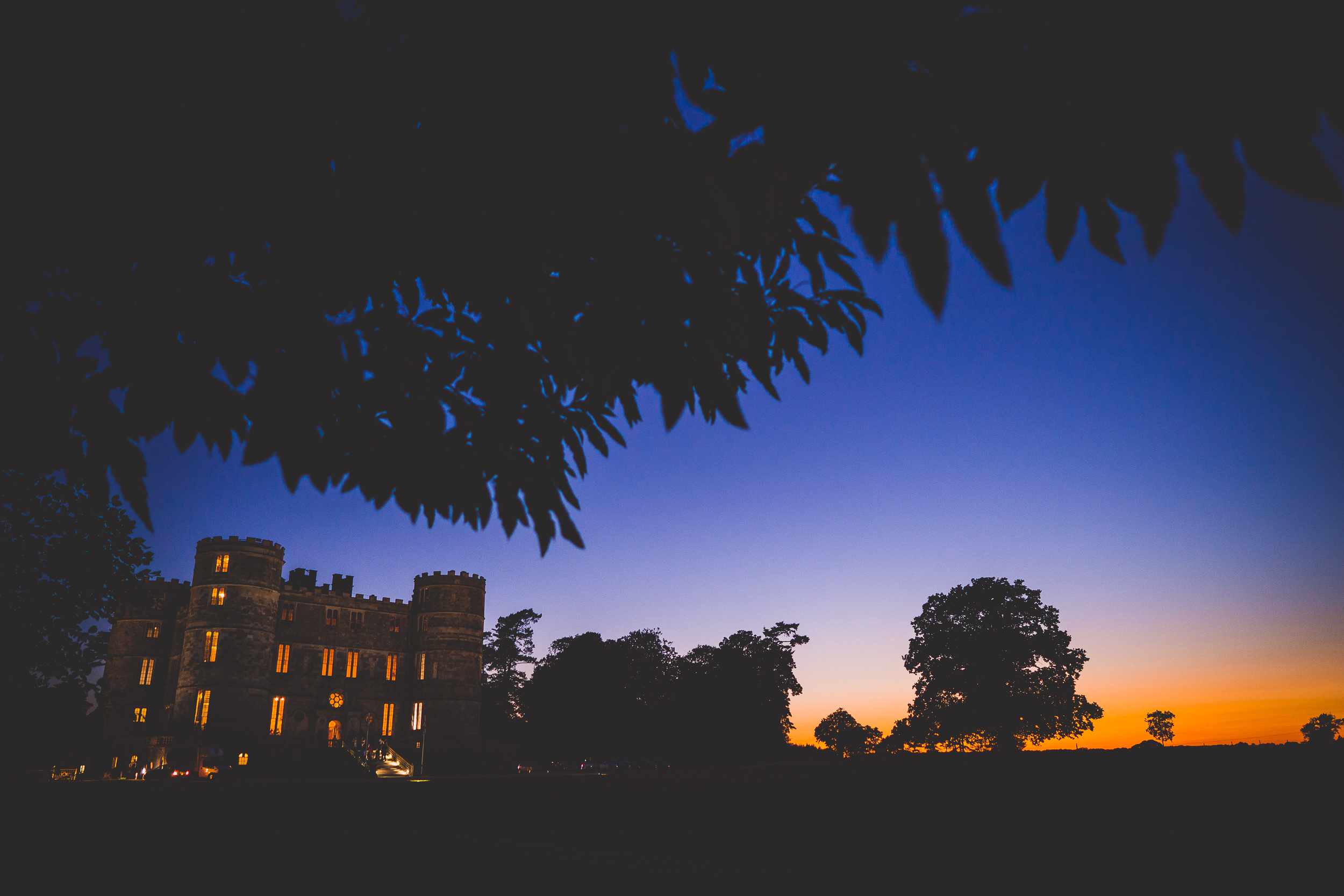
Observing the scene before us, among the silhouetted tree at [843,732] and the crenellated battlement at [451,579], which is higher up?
the crenellated battlement at [451,579]

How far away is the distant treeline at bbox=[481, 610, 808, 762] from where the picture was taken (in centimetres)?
6238

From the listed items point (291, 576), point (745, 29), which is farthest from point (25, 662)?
point (291, 576)

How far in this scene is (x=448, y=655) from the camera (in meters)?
47.4

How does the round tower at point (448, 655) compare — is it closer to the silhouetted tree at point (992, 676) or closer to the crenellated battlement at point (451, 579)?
the crenellated battlement at point (451, 579)

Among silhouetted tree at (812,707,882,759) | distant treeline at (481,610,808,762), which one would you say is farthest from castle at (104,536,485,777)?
silhouetted tree at (812,707,882,759)

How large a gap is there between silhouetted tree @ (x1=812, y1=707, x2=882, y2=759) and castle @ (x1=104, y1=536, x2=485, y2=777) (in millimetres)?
60039

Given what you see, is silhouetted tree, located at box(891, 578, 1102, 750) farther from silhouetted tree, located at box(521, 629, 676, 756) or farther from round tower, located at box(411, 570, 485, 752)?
silhouetted tree, located at box(521, 629, 676, 756)

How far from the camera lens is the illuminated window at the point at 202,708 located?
126ft

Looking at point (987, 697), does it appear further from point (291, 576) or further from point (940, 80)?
point (291, 576)

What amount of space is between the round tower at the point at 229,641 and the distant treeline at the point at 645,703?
27.0 m

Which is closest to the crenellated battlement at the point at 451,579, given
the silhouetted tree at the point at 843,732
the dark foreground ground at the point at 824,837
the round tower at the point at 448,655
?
the round tower at the point at 448,655

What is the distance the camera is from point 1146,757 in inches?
276

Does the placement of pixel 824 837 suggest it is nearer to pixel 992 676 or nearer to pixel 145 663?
pixel 992 676

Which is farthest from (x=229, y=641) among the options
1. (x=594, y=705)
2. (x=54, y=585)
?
(x=594, y=705)
